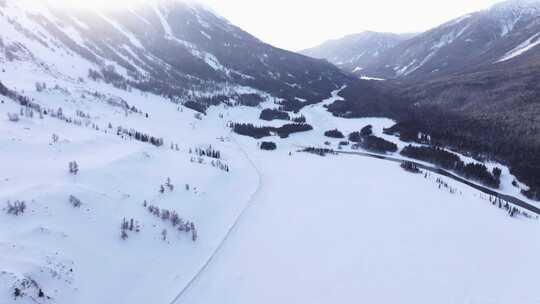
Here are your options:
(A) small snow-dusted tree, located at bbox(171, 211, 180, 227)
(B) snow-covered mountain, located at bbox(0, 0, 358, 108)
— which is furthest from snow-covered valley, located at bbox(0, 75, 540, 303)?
(B) snow-covered mountain, located at bbox(0, 0, 358, 108)

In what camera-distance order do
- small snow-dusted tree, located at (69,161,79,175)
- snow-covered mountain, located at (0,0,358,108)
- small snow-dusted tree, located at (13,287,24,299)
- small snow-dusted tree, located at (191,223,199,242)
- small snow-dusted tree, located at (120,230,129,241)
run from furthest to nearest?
snow-covered mountain, located at (0,0,358,108)
small snow-dusted tree, located at (69,161,79,175)
small snow-dusted tree, located at (191,223,199,242)
small snow-dusted tree, located at (120,230,129,241)
small snow-dusted tree, located at (13,287,24,299)

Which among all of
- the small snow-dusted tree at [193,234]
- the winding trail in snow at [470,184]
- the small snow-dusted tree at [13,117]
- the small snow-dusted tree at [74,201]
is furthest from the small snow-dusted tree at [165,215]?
the winding trail in snow at [470,184]

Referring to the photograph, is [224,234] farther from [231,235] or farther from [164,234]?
[164,234]

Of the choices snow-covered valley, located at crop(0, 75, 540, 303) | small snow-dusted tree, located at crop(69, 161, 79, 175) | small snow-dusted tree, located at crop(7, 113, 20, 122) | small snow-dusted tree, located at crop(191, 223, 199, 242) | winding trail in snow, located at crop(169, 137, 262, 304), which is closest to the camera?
snow-covered valley, located at crop(0, 75, 540, 303)

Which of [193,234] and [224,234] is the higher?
[193,234]

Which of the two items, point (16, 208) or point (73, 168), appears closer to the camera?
point (16, 208)

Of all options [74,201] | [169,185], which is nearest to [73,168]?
[74,201]

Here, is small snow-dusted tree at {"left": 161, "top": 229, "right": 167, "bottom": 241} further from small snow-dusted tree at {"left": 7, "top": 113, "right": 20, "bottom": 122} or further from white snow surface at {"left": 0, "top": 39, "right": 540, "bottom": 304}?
small snow-dusted tree at {"left": 7, "top": 113, "right": 20, "bottom": 122}

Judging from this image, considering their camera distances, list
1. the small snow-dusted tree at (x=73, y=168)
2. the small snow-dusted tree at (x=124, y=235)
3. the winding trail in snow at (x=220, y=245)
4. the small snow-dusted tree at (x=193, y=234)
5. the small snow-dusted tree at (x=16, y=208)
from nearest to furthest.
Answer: the small snow-dusted tree at (x=16, y=208), the winding trail in snow at (x=220, y=245), the small snow-dusted tree at (x=124, y=235), the small snow-dusted tree at (x=193, y=234), the small snow-dusted tree at (x=73, y=168)

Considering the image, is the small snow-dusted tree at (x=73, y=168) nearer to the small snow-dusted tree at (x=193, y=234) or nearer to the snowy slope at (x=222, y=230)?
the snowy slope at (x=222, y=230)

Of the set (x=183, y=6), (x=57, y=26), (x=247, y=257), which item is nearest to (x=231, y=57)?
(x=183, y=6)

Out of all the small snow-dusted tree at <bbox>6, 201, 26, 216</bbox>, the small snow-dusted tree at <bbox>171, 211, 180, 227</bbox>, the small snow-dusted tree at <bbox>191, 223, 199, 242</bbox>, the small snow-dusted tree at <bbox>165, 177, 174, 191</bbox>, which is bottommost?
the small snow-dusted tree at <bbox>191, 223, 199, 242</bbox>

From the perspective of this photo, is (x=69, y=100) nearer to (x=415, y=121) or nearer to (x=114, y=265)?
(x=114, y=265)
